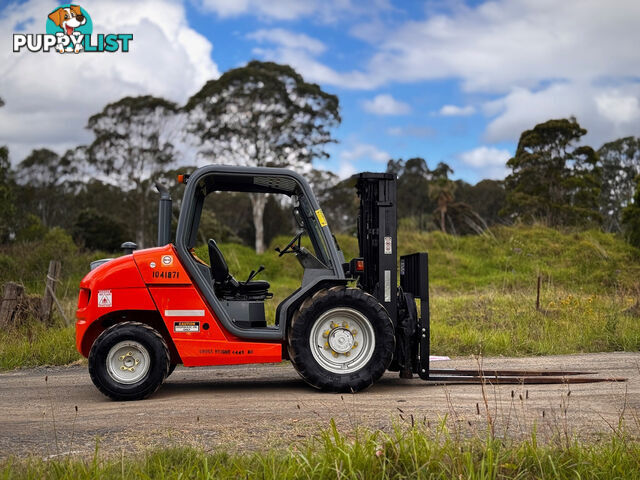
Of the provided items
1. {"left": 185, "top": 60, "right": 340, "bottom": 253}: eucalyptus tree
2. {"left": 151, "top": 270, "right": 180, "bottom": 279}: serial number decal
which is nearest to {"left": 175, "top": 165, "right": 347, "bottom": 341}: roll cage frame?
{"left": 151, "top": 270, "right": 180, "bottom": 279}: serial number decal

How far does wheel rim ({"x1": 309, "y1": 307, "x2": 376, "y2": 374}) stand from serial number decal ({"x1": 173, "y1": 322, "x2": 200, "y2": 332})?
1.23 metres

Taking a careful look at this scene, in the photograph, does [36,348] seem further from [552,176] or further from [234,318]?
[552,176]

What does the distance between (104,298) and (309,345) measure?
7.25 feet

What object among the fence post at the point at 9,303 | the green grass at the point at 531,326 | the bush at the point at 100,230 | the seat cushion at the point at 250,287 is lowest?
the green grass at the point at 531,326

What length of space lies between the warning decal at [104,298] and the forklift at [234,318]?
0.4 inches

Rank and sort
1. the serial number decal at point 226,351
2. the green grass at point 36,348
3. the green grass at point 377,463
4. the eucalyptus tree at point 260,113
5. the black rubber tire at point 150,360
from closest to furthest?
the green grass at point 377,463
the black rubber tire at point 150,360
the serial number decal at point 226,351
the green grass at point 36,348
the eucalyptus tree at point 260,113

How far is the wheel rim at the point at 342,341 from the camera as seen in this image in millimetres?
7242

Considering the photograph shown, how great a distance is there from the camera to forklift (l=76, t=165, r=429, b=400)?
716cm

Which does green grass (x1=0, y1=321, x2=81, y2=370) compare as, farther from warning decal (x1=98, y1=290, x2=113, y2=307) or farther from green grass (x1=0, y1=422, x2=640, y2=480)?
green grass (x1=0, y1=422, x2=640, y2=480)

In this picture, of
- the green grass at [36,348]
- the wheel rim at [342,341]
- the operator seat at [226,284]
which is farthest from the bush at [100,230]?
the wheel rim at [342,341]

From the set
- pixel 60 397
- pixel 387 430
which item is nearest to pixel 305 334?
pixel 387 430

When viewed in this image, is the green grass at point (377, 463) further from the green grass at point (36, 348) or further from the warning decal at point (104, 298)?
the green grass at point (36, 348)

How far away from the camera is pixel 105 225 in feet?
147

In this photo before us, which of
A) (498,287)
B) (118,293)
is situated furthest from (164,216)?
(498,287)
